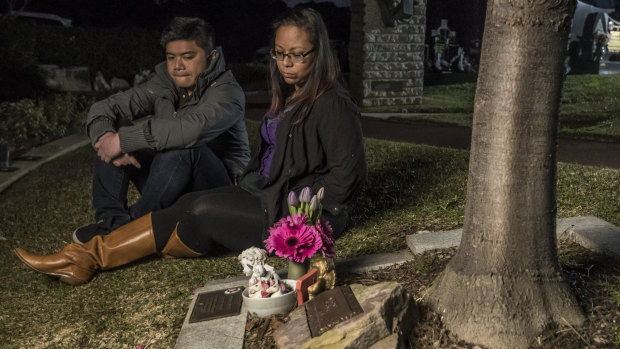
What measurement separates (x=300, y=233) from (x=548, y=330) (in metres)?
0.94

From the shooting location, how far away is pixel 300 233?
91.6 inches

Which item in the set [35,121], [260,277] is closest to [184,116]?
[260,277]

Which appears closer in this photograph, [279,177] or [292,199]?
[292,199]

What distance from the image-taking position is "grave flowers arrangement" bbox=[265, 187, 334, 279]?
2.33m

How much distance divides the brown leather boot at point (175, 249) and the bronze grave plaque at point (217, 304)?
21.5 inches

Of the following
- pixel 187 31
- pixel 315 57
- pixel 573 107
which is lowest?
pixel 573 107

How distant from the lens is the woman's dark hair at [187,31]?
331 centimetres

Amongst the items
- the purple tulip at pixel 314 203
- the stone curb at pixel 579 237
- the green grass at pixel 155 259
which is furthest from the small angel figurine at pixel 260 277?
the stone curb at pixel 579 237

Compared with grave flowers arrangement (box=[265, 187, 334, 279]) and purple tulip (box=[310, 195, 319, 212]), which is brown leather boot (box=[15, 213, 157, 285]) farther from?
purple tulip (box=[310, 195, 319, 212])

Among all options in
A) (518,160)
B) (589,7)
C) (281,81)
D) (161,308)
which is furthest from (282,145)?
(589,7)

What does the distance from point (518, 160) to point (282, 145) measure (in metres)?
1.11

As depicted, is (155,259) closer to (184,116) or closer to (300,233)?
(184,116)

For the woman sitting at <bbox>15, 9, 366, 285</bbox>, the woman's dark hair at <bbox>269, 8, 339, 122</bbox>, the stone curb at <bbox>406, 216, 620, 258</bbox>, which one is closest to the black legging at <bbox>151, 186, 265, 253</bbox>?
the woman sitting at <bbox>15, 9, 366, 285</bbox>

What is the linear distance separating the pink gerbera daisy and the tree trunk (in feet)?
1.75
